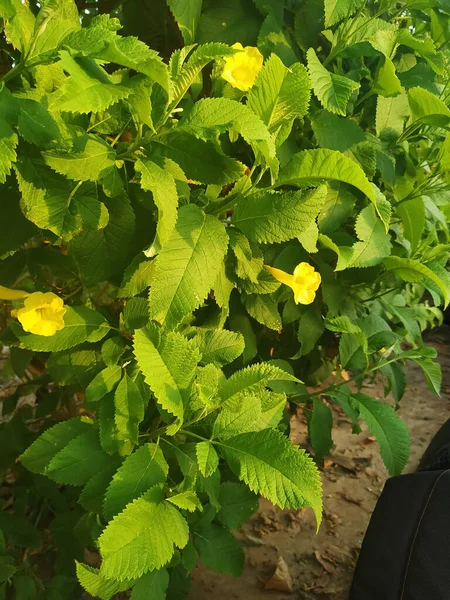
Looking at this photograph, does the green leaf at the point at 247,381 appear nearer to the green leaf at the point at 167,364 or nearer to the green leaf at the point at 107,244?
the green leaf at the point at 167,364

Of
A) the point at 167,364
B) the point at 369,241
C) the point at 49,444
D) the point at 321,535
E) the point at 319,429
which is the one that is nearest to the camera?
the point at 167,364

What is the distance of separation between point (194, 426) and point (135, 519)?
217mm

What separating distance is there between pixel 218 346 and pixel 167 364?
0.17m

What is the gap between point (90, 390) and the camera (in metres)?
0.83

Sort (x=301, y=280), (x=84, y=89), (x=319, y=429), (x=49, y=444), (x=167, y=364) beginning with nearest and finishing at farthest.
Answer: (x=84, y=89) < (x=167, y=364) < (x=49, y=444) < (x=301, y=280) < (x=319, y=429)

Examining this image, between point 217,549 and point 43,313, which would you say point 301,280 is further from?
point 217,549

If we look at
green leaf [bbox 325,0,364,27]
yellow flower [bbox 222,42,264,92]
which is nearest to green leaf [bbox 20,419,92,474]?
yellow flower [bbox 222,42,264,92]

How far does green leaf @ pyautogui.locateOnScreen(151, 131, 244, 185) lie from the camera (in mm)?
703

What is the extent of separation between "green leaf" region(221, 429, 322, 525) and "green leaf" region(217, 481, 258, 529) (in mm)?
490

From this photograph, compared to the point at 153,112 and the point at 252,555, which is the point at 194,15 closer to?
the point at 153,112

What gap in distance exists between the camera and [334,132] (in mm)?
1055

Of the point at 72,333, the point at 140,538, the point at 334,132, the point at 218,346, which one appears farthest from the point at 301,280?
the point at 140,538

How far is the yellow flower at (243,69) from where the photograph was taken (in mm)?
797

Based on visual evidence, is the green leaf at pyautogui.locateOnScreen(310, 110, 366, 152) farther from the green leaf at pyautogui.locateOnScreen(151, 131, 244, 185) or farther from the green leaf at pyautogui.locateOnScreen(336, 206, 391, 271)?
the green leaf at pyautogui.locateOnScreen(151, 131, 244, 185)
